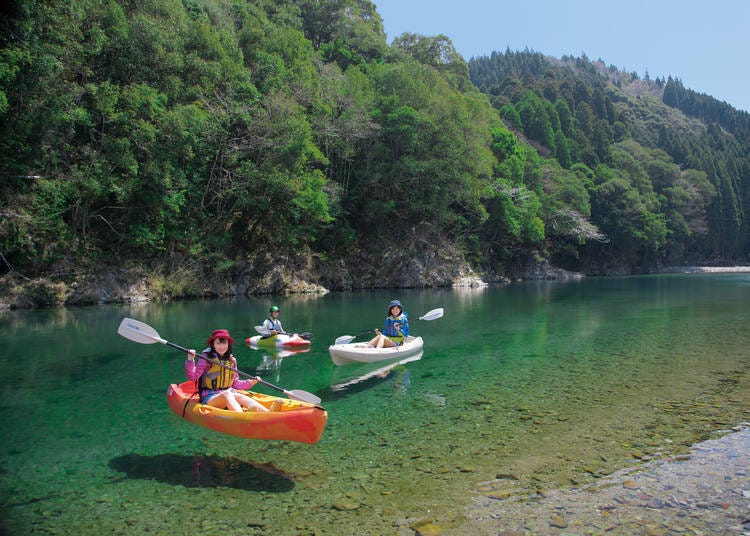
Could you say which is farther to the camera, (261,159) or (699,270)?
(699,270)

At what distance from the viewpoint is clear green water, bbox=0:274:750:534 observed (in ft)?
14.9

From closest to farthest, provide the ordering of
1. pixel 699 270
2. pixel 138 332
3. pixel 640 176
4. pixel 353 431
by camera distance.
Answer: pixel 353 431 → pixel 138 332 → pixel 640 176 → pixel 699 270

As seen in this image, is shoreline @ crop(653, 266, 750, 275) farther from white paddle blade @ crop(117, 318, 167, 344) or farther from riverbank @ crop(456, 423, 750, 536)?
white paddle blade @ crop(117, 318, 167, 344)

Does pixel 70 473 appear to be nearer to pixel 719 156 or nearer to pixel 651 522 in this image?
pixel 651 522

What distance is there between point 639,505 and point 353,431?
11.1 ft

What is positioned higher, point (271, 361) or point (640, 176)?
point (640, 176)

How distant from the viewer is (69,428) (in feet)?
22.1

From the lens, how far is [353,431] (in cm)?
649

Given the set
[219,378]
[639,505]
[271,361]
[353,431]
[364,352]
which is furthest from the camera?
[271,361]

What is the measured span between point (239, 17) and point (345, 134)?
12953 mm

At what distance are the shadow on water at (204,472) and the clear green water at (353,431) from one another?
0.02m

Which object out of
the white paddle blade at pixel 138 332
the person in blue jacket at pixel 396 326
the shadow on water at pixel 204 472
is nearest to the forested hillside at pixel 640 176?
the person in blue jacket at pixel 396 326

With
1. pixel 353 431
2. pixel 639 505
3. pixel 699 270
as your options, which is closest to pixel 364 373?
pixel 353 431

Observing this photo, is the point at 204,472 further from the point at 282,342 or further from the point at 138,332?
the point at 282,342
